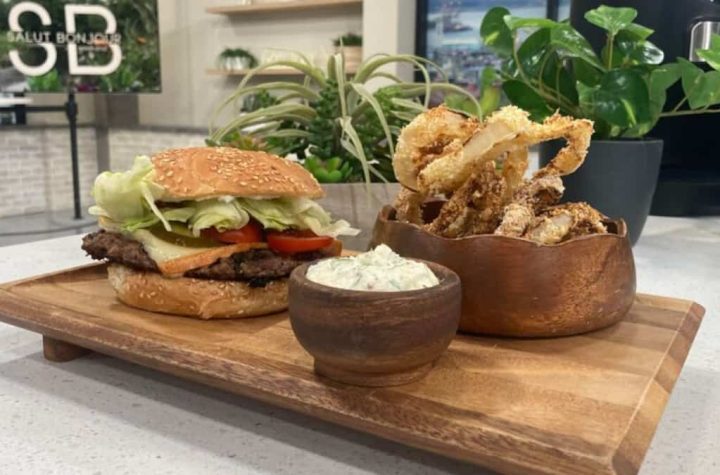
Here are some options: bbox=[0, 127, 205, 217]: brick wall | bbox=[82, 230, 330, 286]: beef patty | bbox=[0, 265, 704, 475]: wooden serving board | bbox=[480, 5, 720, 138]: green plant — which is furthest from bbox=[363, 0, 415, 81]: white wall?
bbox=[0, 265, 704, 475]: wooden serving board

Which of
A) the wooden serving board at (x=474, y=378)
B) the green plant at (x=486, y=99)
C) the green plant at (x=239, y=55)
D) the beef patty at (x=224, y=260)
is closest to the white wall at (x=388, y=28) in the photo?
the green plant at (x=239, y=55)

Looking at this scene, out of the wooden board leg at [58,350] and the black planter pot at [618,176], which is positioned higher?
the black planter pot at [618,176]

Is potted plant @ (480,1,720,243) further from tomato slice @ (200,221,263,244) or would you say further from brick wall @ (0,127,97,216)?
brick wall @ (0,127,97,216)

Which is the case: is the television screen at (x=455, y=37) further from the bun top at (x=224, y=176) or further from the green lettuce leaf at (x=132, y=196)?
the green lettuce leaf at (x=132, y=196)

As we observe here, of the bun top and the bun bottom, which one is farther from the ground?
the bun top

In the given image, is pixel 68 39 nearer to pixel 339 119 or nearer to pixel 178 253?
pixel 339 119

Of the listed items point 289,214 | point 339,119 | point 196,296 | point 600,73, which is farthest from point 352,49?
point 196,296
